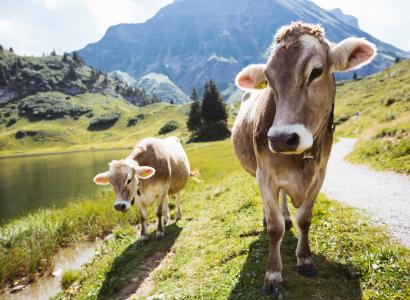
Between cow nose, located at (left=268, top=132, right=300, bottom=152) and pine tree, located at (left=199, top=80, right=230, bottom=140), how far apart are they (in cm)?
7446

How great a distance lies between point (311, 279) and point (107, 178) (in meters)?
6.50

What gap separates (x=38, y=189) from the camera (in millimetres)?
34562

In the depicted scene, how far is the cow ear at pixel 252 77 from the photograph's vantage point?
497cm

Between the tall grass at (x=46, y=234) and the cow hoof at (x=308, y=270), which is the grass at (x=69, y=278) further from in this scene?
the cow hoof at (x=308, y=270)

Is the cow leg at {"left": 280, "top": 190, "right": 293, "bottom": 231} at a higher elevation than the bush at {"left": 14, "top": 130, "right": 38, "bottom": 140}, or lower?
higher

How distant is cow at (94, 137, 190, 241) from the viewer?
9.12m

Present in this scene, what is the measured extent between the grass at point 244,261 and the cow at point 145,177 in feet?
4.30

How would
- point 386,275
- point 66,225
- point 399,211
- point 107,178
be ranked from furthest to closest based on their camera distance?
1. point 66,225
2. point 107,178
3. point 399,211
4. point 386,275

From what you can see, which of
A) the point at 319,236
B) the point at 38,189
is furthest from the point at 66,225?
the point at 38,189

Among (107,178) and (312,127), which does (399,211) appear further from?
(107,178)

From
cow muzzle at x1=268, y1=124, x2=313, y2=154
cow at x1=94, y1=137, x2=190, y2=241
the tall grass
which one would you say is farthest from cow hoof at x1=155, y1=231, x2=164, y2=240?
cow muzzle at x1=268, y1=124, x2=313, y2=154

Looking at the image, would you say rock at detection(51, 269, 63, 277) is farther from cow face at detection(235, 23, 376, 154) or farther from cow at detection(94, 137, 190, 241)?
cow face at detection(235, 23, 376, 154)

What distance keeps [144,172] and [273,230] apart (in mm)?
5239

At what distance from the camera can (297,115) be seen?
13.2ft
